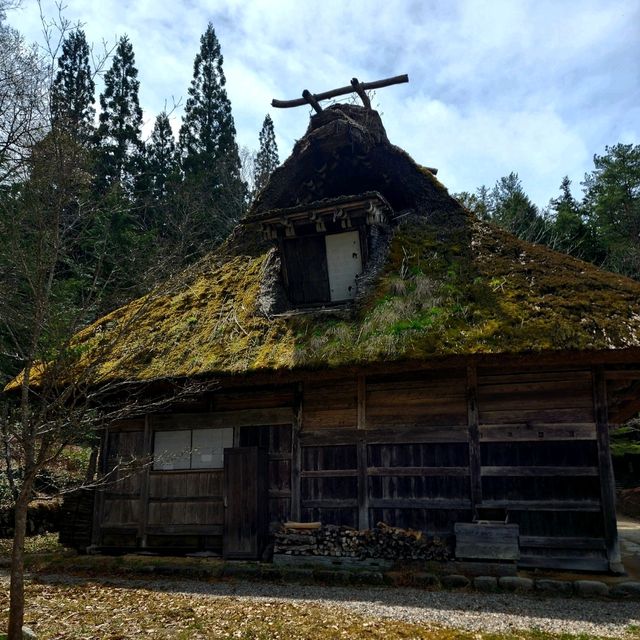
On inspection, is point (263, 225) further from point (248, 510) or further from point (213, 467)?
point (248, 510)

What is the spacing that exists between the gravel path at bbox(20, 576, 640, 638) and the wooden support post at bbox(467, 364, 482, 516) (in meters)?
1.60

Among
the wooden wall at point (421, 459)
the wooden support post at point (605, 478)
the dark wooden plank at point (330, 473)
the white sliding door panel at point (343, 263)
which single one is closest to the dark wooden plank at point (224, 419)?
the wooden wall at point (421, 459)

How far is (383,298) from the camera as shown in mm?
9750

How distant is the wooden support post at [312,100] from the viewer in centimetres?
1336

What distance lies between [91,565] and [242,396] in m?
3.93

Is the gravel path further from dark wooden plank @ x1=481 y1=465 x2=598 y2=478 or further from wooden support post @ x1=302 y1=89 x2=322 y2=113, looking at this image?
wooden support post @ x1=302 y1=89 x2=322 y2=113

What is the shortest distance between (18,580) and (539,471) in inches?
273

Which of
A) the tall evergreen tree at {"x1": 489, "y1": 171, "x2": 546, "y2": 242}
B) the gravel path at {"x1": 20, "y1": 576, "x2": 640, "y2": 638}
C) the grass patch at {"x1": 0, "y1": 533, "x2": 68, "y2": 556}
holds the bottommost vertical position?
the grass patch at {"x1": 0, "y1": 533, "x2": 68, "y2": 556}

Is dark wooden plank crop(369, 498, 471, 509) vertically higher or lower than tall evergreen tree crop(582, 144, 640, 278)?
lower

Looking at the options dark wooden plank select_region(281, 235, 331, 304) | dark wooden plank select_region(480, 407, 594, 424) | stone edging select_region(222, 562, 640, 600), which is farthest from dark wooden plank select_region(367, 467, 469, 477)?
dark wooden plank select_region(281, 235, 331, 304)

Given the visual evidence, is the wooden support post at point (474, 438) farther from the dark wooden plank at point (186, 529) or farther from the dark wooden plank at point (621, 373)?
the dark wooden plank at point (186, 529)

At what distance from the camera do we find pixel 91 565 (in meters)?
9.56

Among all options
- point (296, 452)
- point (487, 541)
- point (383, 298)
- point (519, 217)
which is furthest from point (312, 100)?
point (519, 217)

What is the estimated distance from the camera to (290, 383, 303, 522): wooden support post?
9391 mm
